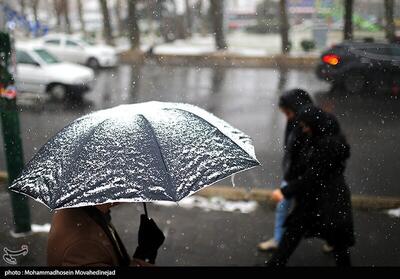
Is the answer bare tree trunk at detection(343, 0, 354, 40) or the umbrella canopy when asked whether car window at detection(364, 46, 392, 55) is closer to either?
bare tree trunk at detection(343, 0, 354, 40)

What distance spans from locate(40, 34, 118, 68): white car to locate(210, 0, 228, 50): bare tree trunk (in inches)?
341

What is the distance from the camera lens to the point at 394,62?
259cm

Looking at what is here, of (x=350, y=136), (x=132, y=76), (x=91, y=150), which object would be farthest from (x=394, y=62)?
(x=132, y=76)

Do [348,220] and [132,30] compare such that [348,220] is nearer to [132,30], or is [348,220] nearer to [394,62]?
[394,62]

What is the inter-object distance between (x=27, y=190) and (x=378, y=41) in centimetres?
237

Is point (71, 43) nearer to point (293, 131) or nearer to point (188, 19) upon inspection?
point (188, 19)

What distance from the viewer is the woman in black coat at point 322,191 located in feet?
7.15

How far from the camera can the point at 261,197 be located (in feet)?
12.0

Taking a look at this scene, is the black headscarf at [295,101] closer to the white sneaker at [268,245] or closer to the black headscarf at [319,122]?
the black headscarf at [319,122]

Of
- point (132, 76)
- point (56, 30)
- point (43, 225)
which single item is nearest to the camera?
point (43, 225)

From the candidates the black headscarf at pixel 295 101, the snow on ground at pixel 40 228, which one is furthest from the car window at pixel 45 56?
the black headscarf at pixel 295 101

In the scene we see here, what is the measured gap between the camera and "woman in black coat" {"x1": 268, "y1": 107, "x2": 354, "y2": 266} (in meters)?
2.18

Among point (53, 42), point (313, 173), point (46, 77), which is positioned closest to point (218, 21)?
point (313, 173)

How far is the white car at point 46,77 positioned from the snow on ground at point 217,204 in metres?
4.06
